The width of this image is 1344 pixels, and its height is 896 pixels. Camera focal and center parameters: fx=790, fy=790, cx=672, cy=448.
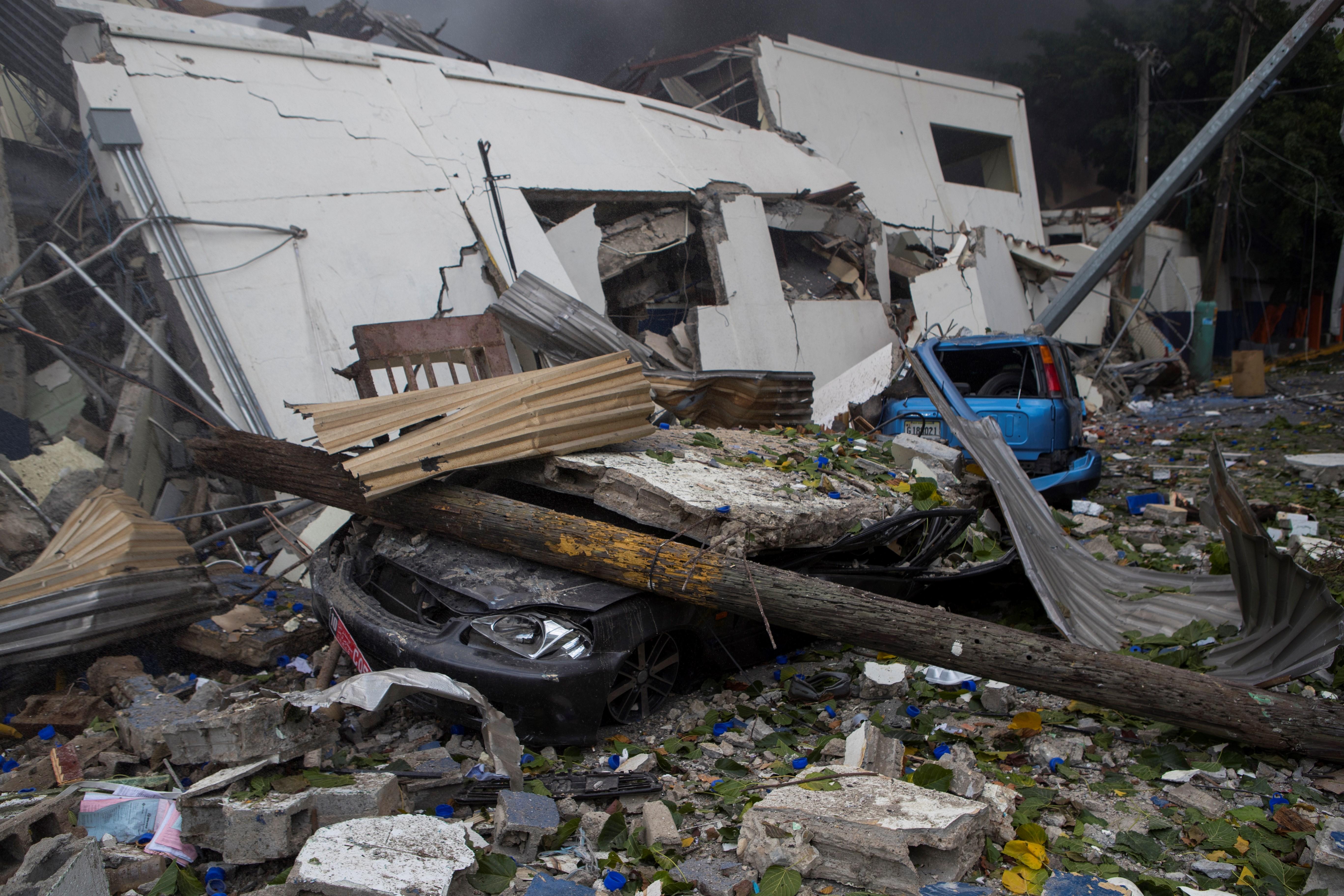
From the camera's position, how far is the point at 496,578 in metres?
3.49

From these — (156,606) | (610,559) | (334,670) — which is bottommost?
(334,670)

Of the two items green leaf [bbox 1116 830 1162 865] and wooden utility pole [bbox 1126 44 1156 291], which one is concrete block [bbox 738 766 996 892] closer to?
green leaf [bbox 1116 830 1162 865]

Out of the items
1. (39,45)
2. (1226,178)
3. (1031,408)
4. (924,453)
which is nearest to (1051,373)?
(1031,408)

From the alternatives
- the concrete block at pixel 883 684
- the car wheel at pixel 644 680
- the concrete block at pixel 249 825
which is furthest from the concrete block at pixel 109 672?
the concrete block at pixel 883 684

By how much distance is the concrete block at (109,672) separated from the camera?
154 inches

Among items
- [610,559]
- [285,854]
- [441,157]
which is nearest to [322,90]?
[441,157]

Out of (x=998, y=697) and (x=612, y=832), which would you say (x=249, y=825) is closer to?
A: (x=612, y=832)

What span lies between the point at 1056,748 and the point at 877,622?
2.87 ft

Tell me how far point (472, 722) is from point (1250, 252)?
84.5ft

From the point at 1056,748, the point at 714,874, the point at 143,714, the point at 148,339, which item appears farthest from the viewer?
the point at 148,339

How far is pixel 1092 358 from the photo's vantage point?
49.8 ft

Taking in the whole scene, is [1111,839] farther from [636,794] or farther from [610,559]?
[610,559]

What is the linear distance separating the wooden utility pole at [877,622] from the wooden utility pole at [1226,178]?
18.6 meters

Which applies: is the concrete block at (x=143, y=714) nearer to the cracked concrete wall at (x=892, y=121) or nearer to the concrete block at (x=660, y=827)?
the concrete block at (x=660, y=827)
